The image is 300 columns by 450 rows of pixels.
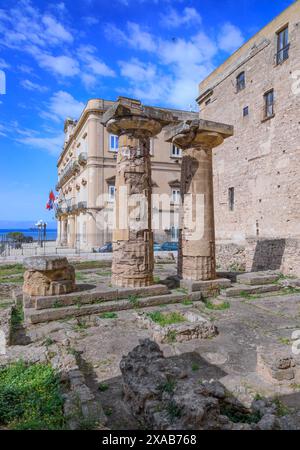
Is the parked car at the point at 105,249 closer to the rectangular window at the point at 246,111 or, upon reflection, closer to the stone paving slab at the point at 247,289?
the rectangular window at the point at 246,111

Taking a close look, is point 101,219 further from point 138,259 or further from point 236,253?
point 138,259

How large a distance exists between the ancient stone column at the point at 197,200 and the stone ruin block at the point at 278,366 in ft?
13.8

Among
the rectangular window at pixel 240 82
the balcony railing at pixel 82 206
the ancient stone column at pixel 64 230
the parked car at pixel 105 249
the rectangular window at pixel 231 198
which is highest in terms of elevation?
the rectangular window at pixel 240 82

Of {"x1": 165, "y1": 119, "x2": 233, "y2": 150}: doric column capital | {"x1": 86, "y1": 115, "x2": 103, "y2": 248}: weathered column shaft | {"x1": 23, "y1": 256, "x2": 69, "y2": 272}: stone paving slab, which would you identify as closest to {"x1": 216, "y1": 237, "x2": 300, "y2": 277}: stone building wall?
{"x1": 165, "y1": 119, "x2": 233, "y2": 150}: doric column capital

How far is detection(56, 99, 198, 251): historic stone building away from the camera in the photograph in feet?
75.2

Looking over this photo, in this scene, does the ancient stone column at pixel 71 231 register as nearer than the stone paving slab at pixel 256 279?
No

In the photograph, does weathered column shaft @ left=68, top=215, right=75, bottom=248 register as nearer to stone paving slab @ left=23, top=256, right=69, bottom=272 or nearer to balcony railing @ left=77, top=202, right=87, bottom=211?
balcony railing @ left=77, top=202, right=87, bottom=211

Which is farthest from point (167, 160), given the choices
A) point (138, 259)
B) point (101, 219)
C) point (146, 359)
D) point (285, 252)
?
point (146, 359)

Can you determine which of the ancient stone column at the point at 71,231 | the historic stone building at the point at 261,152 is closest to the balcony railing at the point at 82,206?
the ancient stone column at the point at 71,231

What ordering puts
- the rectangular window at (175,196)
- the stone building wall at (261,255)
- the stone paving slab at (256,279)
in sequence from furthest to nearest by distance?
the rectangular window at (175,196) → the stone building wall at (261,255) → the stone paving slab at (256,279)

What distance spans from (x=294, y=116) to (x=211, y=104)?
6.36 metres

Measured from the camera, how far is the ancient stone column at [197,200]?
27.1 feet

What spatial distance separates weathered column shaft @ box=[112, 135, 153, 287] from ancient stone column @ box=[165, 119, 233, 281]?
120cm

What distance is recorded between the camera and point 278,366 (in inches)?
150
